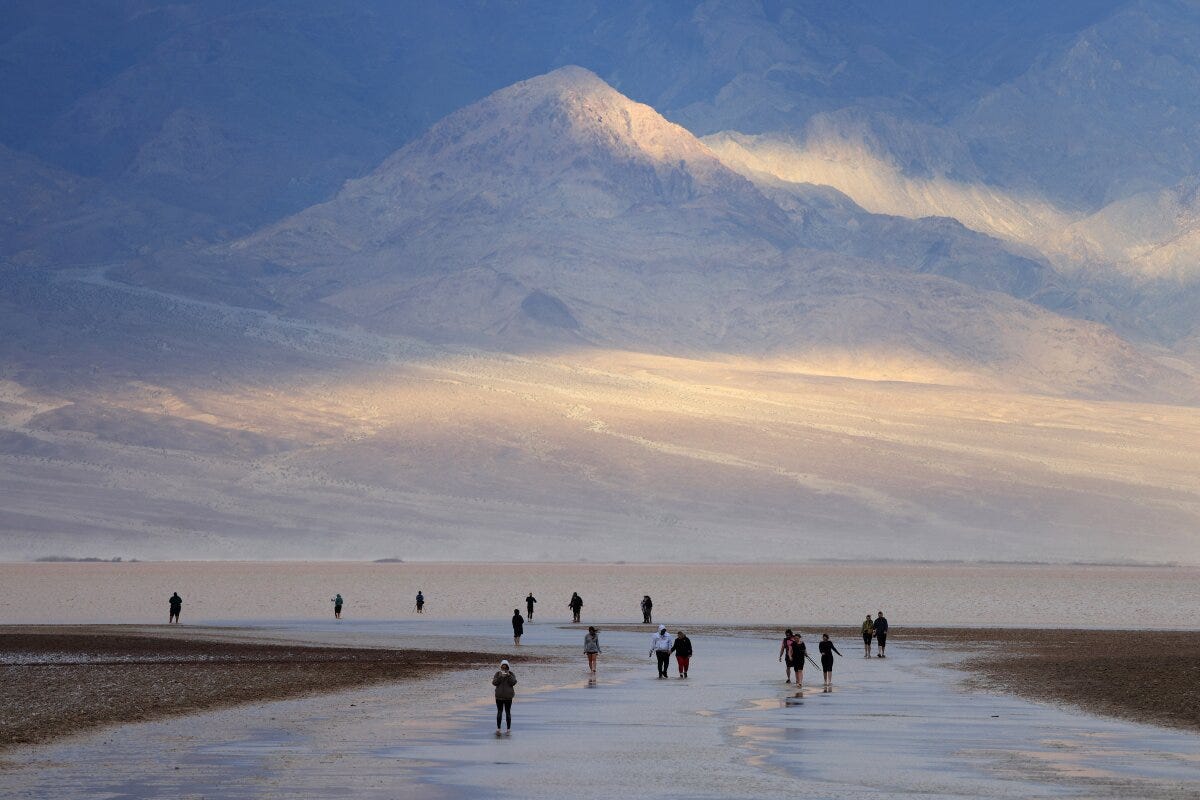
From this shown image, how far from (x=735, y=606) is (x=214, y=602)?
27.5 metres

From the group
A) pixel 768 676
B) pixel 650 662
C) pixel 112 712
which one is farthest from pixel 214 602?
pixel 112 712

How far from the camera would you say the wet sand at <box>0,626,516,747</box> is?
35.7m

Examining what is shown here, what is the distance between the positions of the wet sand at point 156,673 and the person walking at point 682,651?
603 cm

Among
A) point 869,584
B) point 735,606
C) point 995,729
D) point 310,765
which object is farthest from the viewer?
point 869,584

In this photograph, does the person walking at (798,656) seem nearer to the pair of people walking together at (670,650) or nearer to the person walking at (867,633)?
the pair of people walking together at (670,650)

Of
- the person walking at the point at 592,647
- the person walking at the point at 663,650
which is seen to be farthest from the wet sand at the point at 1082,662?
the person walking at the point at 592,647

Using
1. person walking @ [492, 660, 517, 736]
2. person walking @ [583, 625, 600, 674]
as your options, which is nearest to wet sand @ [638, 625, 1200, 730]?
person walking @ [583, 625, 600, 674]

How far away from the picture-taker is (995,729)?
110 feet

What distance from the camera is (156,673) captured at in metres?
45.3

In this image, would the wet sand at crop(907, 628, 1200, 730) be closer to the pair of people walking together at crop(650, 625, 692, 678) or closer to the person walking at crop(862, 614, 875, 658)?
the person walking at crop(862, 614, 875, 658)

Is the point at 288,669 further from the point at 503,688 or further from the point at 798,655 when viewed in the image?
the point at 503,688

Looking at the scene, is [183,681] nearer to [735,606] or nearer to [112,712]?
[112,712]

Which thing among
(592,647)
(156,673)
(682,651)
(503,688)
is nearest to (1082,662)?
(682,651)

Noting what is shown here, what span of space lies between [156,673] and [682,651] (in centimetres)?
1220
